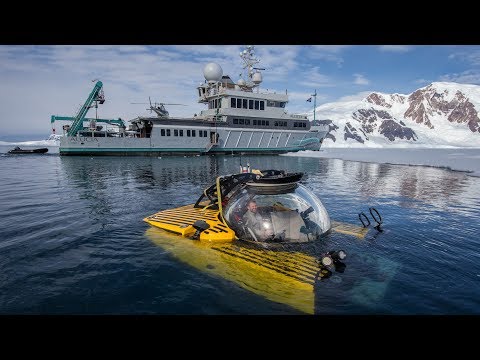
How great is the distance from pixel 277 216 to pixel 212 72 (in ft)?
178

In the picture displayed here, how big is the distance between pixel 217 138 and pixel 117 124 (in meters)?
20.3

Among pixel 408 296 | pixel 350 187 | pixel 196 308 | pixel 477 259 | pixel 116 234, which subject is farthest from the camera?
pixel 350 187

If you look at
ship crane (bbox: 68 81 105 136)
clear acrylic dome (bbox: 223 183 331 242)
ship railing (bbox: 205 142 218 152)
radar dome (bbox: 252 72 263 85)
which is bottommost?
clear acrylic dome (bbox: 223 183 331 242)

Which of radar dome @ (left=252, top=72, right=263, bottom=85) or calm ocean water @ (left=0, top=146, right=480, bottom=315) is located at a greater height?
radar dome @ (left=252, top=72, right=263, bottom=85)

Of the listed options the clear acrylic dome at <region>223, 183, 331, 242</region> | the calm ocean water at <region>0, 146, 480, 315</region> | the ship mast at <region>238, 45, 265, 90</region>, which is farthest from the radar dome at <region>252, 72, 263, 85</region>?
the clear acrylic dome at <region>223, 183, 331, 242</region>

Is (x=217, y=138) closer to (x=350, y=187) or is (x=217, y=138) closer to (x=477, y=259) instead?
(x=350, y=187)

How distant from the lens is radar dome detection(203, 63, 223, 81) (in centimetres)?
5628

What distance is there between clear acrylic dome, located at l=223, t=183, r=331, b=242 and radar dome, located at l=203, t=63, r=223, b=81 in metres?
53.0

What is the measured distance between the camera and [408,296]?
604 centimetres

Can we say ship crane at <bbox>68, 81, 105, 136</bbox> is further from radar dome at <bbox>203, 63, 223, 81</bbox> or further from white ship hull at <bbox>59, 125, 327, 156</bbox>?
radar dome at <bbox>203, 63, 223, 81</bbox>

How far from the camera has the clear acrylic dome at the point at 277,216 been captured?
7.96 meters

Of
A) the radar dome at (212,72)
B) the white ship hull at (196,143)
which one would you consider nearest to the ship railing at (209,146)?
the white ship hull at (196,143)
